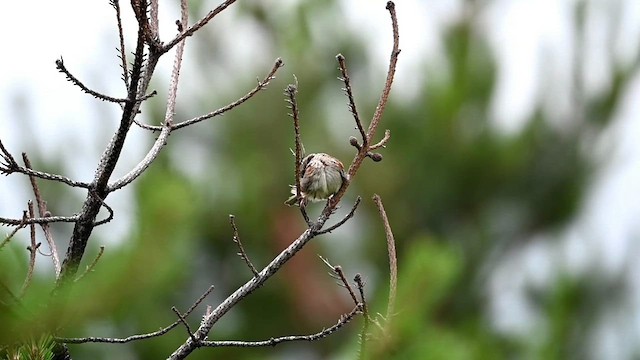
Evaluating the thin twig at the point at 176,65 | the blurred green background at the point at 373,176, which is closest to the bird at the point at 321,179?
the thin twig at the point at 176,65

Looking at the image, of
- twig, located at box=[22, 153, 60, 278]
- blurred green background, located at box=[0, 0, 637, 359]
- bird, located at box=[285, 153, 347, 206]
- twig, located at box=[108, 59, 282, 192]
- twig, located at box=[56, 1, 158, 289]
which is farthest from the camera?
blurred green background, located at box=[0, 0, 637, 359]

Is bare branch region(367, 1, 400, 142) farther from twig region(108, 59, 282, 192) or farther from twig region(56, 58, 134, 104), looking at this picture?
twig region(56, 58, 134, 104)

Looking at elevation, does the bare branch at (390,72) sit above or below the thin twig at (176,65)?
below

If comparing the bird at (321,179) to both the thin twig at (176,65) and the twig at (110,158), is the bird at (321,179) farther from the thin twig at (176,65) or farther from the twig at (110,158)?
the twig at (110,158)

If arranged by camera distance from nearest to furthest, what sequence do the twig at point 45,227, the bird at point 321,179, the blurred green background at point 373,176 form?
the twig at point 45,227
the bird at point 321,179
the blurred green background at point 373,176

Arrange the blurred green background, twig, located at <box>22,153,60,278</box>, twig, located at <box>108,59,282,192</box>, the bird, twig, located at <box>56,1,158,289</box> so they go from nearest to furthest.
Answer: twig, located at <box>56,1,158,289</box> → twig, located at <box>108,59,282,192</box> → twig, located at <box>22,153,60,278</box> → the bird → the blurred green background

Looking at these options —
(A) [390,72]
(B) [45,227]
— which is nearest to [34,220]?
(B) [45,227]

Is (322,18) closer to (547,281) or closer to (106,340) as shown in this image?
(547,281)

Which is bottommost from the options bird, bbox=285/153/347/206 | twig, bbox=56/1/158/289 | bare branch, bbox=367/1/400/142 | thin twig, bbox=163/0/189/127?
bare branch, bbox=367/1/400/142

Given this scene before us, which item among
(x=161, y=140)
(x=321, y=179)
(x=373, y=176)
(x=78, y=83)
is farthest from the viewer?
(x=373, y=176)

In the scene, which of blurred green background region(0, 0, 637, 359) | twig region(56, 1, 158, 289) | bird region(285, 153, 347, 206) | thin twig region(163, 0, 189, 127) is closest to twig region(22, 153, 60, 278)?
twig region(56, 1, 158, 289)

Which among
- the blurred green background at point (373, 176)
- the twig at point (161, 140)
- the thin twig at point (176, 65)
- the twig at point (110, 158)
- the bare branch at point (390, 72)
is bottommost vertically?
the bare branch at point (390, 72)

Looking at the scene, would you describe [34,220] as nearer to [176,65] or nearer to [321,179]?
[176,65]
